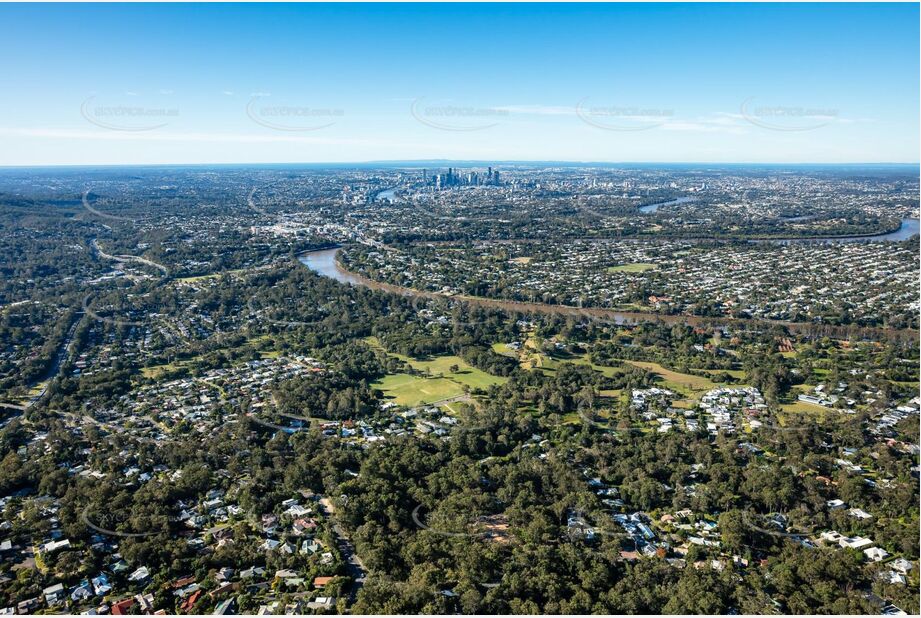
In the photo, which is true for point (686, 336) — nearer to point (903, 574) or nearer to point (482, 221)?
point (903, 574)

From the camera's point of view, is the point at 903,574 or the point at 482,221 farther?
the point at 482,221

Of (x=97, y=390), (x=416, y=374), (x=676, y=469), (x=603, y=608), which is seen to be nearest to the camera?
(x=603, y=608)

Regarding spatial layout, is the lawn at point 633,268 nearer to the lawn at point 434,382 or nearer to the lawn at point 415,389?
the lawn at point 434,382

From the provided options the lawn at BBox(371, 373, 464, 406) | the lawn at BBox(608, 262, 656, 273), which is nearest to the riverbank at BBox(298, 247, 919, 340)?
the lawn at BBox(608, 262, 656, 273)

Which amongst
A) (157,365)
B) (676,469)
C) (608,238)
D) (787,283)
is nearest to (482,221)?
(608,238)

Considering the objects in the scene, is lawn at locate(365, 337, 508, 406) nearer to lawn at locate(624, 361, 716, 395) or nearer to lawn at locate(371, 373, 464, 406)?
lawn at locate(371, 373, 464, 406)

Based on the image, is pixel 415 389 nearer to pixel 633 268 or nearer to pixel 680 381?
pixel 680 381

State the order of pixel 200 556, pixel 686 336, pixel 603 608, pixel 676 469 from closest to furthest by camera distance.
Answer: pixel 603 608 < pixel 200 556 < pixel 676 469 < pixel 686 336

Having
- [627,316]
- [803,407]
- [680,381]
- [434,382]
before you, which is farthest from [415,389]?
[627,316]
